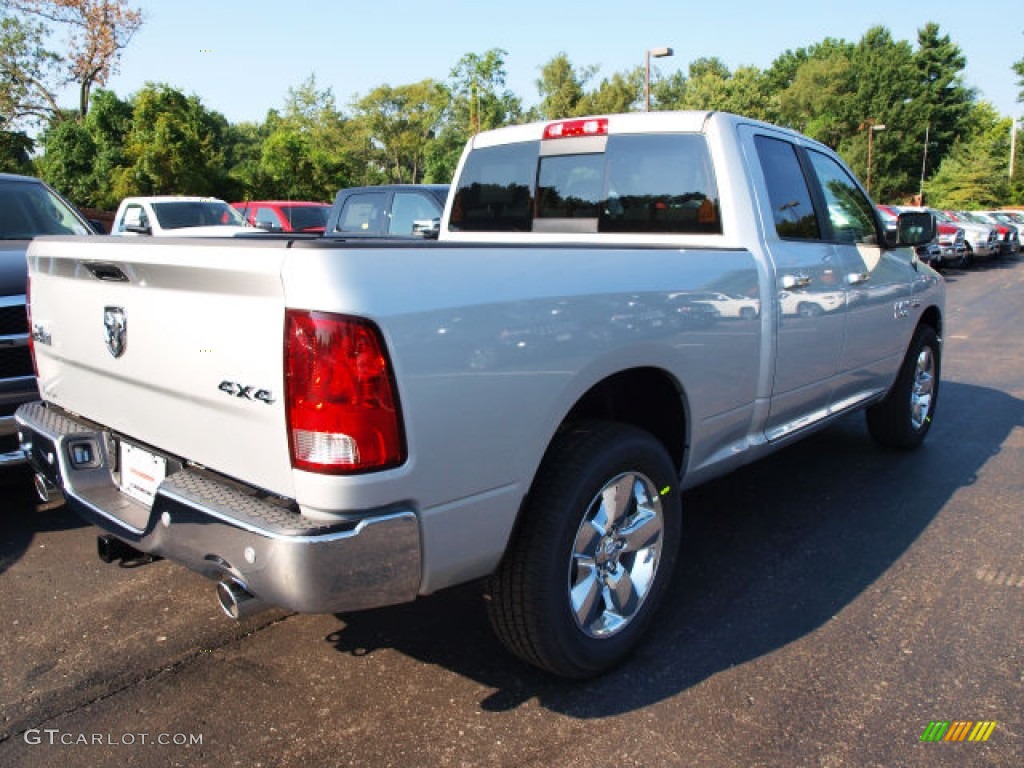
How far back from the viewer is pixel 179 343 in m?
2.24

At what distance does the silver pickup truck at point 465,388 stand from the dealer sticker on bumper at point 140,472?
0.01 m

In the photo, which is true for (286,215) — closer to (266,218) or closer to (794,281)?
(266,218)

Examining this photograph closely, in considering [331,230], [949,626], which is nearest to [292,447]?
[949,626]

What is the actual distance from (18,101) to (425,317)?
130ft

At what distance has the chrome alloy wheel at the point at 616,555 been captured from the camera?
102 inches

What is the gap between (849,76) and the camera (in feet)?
256

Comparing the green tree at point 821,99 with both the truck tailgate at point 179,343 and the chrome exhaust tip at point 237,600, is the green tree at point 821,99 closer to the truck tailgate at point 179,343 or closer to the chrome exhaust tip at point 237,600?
the truck tailgate at point 179,343

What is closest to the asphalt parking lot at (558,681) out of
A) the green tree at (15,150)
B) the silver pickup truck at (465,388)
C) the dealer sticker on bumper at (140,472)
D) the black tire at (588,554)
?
the black tire at (588,554)

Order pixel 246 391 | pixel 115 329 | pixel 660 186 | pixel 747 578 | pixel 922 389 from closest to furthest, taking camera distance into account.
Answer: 1. pixel 246 391
2. pixel 115 329
3. pixel 747 578
4. pixel 660 186
5. pixel 922 389

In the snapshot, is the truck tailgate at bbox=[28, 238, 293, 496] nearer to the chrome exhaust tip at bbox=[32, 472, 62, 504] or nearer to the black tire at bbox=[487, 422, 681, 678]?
the chrome exhaust tip at bbox=[32, 472, 62, 504]

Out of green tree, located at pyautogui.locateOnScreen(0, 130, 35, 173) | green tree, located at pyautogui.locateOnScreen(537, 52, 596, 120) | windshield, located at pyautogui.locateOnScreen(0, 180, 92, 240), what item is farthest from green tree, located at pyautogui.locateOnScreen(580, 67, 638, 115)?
windshield, located at pyautogui.locateOnScreen(0, 180, 92, 240)

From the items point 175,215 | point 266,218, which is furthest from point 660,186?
point 266,218

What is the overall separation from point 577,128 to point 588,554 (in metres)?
2.26

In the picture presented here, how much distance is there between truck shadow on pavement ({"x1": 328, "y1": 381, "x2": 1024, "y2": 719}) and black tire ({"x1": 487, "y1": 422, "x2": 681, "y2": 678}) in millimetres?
152
